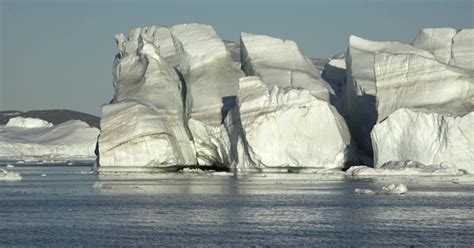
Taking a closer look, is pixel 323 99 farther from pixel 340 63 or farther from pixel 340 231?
pixel 340 231

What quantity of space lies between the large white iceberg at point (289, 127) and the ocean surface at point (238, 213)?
3340 mm

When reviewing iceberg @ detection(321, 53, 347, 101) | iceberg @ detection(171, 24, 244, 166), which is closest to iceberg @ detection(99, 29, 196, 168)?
iceberg @ detection(171, 24, 244, 166)

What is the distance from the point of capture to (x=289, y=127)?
158 ft

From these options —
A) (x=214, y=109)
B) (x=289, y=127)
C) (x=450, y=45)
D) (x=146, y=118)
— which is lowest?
(x=214, y=109)

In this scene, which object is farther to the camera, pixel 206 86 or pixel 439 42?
pixel 439 42

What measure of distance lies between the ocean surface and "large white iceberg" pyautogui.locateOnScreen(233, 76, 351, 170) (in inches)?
132

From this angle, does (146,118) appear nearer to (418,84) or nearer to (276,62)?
(276,62)

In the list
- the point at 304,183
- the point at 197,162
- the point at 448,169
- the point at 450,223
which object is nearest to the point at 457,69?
the point at 448,169

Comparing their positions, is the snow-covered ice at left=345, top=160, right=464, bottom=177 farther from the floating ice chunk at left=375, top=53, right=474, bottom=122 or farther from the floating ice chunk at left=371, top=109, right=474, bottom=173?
the floating ice chunk at left=375, top=53, right=474, bottom=122

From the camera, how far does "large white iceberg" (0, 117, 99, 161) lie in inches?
3831

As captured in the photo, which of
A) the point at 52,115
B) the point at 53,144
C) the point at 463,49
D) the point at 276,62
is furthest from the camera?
the point at 52,115

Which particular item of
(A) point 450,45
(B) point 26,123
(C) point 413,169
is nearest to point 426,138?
(C) point 413,169

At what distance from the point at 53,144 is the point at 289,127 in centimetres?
5388

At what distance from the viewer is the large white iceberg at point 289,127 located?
47.9 m
